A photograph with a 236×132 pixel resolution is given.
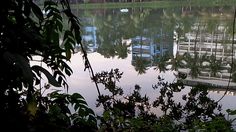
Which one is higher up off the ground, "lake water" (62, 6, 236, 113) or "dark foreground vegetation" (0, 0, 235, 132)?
"dark foreground vegetation" (0, 0, 235, 132)

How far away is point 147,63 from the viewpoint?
671 centimetres

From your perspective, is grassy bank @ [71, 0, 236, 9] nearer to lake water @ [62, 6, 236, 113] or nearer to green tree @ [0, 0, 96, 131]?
lake water @ [62, 6, 236, 113]

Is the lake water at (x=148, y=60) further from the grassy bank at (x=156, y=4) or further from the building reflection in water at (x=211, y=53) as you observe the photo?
the grassy bank at (x=156, y=4)

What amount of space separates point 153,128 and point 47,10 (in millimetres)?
577

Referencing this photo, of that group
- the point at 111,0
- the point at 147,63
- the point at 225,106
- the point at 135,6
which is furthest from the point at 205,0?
the point at 225,106

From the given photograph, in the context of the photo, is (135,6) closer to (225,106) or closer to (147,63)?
(147,63)

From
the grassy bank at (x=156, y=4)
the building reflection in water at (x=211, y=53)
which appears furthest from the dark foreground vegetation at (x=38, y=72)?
the grassy bank at (x=156, y=4)

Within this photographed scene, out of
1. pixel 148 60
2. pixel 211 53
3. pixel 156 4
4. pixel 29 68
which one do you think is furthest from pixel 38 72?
pixel 156 4

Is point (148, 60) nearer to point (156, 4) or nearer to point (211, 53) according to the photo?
point (211, 53)

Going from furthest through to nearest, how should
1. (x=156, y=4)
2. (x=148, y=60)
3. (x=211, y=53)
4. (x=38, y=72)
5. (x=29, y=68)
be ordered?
1. (x=156, y=4)
2. (x=211, y=53)
3. (x=148, y=60)
4. (x=38, y=72)
5. (x=29, y=68)

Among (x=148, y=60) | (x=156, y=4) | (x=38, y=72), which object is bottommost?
(x=148, y=60)

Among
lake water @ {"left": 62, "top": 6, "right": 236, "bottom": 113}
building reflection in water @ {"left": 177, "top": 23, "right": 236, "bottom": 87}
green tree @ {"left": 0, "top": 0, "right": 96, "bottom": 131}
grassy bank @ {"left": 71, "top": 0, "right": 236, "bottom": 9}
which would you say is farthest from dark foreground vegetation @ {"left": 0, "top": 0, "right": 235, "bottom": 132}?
grassy bank @ {"left": 71, "top": 0, "right": 236, "bottom": 9}

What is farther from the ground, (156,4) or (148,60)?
(156,4)

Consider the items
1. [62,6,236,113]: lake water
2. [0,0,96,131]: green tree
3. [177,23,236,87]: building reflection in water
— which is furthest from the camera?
[177,23,236,87]: building reflection in water
